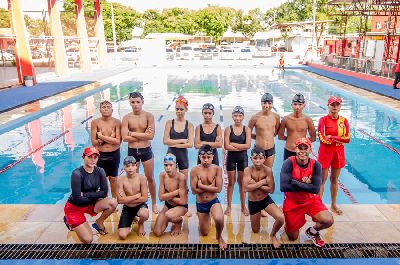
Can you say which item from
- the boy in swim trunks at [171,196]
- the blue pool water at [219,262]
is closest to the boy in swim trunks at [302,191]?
the blue pool water at [219,262]

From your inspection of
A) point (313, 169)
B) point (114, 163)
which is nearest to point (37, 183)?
point (114, 163)

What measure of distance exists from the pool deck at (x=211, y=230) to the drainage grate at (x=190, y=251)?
4.2 inches

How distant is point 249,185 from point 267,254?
2.77 feet

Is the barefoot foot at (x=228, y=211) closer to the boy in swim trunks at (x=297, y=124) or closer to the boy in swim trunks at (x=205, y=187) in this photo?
the boy in swim trunks at (x=205, y=187)

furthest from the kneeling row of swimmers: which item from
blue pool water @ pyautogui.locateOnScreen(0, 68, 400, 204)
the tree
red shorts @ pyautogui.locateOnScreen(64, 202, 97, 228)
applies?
the tree

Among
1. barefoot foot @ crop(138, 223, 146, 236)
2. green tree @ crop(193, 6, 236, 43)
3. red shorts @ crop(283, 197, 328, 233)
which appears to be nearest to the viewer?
red shorts @ crop(283, 197, 328, 233)

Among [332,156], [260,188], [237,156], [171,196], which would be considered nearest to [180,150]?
[237,156]

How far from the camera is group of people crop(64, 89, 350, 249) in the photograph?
4.56m

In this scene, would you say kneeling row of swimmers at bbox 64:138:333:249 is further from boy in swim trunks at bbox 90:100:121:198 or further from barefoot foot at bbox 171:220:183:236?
boy in swim trunks at bbox 90:100:121:198

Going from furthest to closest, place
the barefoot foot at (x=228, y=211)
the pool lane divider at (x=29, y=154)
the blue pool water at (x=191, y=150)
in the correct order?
the pool lane divider at (x=29, y=154) < the blue pool water at (x=191, y=150) < the barefoot foot at (x=228, y=211)

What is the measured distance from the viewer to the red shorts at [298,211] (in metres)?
4.54

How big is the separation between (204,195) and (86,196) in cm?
148

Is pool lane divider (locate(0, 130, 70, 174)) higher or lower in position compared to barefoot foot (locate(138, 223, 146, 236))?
lower

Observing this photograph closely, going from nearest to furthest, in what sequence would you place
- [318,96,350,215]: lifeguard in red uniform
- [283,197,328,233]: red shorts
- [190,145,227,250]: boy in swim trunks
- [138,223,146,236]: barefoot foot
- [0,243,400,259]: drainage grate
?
[0,243,400,259]: drainage grate, [283,197,328,233]: red shorts, [190,145,227,250]: boy in swim trunks, [138,223,146,236]: barefoot foot, [318,96,350,215]: lifeguard in red uniform
